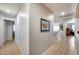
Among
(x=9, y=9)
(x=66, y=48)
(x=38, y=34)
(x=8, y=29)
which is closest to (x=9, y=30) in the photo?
(x=8, y=29)

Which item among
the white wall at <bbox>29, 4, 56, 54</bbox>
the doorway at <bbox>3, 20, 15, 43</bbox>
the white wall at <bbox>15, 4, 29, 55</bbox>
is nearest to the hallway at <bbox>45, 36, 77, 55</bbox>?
the white wall at <bbox>29, 4, 56, 54</bbox>

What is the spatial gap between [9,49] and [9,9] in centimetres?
75

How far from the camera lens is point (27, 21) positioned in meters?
1.79

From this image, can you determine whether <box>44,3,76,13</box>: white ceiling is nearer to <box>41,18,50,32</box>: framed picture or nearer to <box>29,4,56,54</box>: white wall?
<box>29,4,56,54</box>: white wall

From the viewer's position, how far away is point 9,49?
6.21 feet

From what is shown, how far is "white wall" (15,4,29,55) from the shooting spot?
1.82 m

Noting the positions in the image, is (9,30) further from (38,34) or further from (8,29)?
(38,34)

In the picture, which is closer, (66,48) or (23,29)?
(23,29)

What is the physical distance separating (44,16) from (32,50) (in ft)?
2.44

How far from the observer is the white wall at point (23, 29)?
71.5 inches

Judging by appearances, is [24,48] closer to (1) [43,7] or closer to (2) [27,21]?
(2) [27,21]

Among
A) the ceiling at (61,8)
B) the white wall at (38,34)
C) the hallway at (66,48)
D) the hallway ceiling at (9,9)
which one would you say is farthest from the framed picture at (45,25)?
the hallway ceiling at (9,9)

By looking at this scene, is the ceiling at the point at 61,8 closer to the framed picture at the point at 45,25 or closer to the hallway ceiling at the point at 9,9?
the framed picture at the point at 45,25
